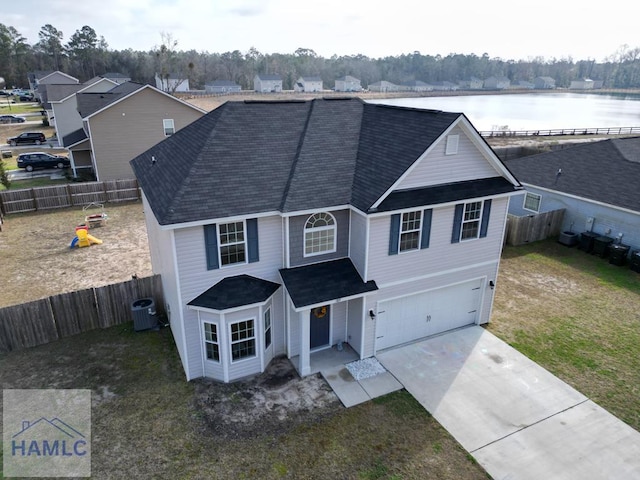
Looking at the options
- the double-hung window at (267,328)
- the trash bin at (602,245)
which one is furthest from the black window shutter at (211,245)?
the trash bin at (602,245)

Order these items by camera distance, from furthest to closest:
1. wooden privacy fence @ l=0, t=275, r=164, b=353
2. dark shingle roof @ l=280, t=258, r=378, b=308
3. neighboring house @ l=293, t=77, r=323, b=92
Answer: neighboring house @ l=293, t=77, r=323, b=92 → wooden privacy fence @ l=0, t=275, r=164, b=353 → dark shingle roof @ l=280, t=258, r=378, b=308

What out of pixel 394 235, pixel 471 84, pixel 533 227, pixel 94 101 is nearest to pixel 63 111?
pixel 94 101

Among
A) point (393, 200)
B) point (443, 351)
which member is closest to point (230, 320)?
point (393, 200)

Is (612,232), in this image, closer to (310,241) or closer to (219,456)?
(310,241)

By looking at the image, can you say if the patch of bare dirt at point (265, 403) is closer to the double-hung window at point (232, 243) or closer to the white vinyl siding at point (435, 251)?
the double-hung window at point (232, 243)

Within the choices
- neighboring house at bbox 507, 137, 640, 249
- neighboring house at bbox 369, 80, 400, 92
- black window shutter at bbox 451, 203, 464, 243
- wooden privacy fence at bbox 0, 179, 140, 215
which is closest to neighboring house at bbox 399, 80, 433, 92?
neighboring house at bbox 369, 80, 400, 92

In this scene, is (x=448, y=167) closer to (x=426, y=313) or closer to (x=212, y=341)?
(x=426, y=313)

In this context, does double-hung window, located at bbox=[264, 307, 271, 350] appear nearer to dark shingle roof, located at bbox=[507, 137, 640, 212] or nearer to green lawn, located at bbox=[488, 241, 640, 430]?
green lawn, located at bbox=[488, 241, 640, 430]
